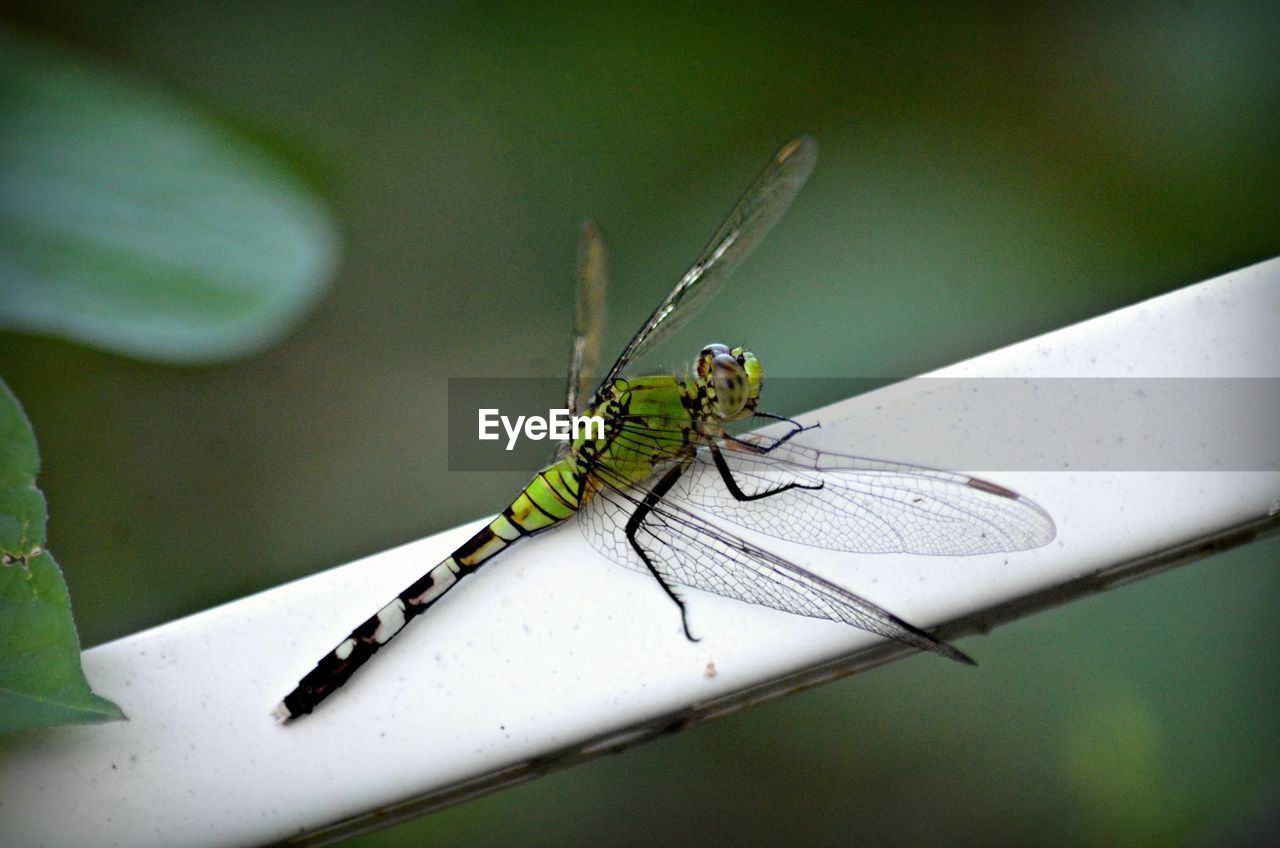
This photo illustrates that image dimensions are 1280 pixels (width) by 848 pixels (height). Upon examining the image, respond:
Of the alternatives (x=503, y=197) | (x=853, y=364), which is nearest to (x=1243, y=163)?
(x=853, y=364)

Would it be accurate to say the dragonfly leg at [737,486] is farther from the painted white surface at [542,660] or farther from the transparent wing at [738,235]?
the transparent wing at [738,235]

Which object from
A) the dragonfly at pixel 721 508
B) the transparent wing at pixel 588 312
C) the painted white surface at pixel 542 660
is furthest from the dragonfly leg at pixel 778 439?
the transparent wing at pixel 588 312

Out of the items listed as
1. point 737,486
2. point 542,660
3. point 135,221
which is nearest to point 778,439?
point 737,486

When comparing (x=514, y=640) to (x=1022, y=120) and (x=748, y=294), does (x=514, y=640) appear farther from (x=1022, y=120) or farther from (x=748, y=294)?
(x=1022, y=120)

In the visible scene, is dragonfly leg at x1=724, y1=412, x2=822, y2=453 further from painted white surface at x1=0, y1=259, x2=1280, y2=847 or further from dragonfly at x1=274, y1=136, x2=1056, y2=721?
painted white surface at x1=0, y1=259, x2=1280, y2=847

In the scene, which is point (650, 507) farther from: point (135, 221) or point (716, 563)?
point (135, 221)
